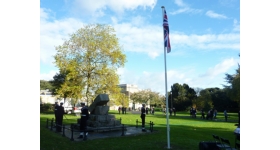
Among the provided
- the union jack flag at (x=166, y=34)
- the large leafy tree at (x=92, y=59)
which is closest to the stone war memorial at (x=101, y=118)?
the union jack flag at (x=166, y=34)

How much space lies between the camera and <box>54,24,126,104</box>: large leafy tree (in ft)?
104

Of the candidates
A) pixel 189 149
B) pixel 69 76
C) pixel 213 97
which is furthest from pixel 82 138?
pixel 213 97

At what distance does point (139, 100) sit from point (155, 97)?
571 centimetres

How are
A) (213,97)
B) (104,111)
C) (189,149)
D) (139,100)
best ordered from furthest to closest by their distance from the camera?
(139,100) < (213,97) < (104,111) < (189,149)

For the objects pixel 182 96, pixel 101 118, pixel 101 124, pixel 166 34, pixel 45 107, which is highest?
pixel 166 34

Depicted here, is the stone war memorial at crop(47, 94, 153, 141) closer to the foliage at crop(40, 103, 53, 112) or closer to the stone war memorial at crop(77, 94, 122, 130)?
the stone war memorial at crop(77, 94, 122, 130)

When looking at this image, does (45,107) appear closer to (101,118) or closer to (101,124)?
(101,118)

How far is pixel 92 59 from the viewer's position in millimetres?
32250

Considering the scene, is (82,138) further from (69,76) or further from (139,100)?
(139,100)

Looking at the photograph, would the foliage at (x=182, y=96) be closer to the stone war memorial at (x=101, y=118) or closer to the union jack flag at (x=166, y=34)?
the stone war memorial at (x=101, y=118)

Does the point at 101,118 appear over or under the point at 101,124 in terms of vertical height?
over

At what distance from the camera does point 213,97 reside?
63219 millimetres

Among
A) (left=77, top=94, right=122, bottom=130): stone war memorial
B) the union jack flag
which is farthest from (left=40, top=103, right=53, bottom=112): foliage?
the union jack flag

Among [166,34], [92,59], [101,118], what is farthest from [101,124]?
[92,59]
